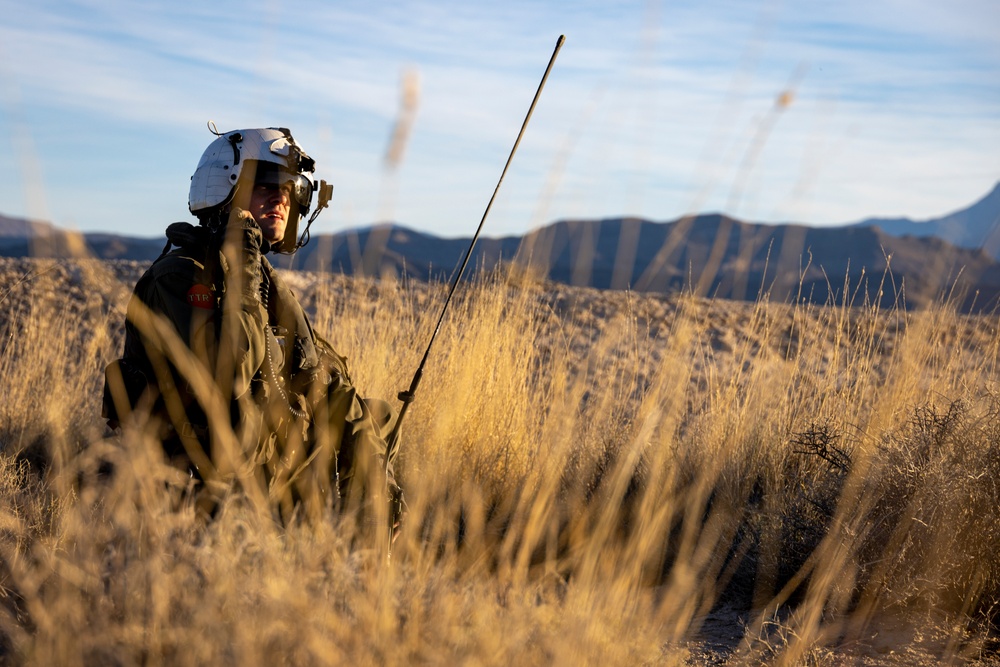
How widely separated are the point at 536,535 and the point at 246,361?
1.00 metres

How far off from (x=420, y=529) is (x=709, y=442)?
1.47 meters

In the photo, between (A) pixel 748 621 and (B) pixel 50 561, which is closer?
(B) pixel 50 561

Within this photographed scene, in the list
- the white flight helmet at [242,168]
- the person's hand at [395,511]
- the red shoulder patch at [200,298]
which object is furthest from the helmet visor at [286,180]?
the person's hand at [395,511]

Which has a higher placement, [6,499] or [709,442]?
[709,442]

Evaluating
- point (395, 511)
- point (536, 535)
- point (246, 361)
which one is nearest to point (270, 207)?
point (246, 361)

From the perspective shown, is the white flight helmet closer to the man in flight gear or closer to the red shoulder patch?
the man in flight gear

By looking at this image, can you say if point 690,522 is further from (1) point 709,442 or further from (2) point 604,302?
(2) point 604,302

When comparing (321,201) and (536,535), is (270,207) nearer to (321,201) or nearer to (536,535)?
(321,201)

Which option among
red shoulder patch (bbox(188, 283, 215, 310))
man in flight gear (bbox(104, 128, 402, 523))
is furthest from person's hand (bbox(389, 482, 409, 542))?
red shoulder patch (bbox(188, 283, 215, 310))

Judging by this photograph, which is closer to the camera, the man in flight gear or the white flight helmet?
the man in flight gear

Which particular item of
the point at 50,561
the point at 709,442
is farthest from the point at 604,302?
the point at 50,561

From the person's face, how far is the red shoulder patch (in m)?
0.50

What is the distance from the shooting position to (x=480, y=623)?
1800mm

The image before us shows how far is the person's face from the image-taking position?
3148mm
